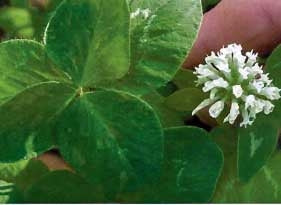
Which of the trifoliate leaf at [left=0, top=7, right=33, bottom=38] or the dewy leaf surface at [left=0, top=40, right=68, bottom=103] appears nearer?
the dewy leaf surface at [left=0, top=40, right=68, bottom=103]

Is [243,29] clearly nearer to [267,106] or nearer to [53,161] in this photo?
[267,106]

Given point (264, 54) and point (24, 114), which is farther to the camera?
point (264, 54)

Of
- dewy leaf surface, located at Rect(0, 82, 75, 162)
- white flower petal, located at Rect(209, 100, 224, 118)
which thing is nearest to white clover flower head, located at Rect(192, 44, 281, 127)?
white flower petal, located at Rect(209, 100, 224, 118)

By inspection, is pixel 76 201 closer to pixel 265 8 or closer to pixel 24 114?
pixel 24 114

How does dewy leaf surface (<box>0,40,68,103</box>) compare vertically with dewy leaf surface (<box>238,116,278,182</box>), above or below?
above

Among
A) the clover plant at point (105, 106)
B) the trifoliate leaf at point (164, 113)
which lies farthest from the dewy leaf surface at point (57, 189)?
the trifoliate leaf at point (164, 113)

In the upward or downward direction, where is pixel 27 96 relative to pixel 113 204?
upward

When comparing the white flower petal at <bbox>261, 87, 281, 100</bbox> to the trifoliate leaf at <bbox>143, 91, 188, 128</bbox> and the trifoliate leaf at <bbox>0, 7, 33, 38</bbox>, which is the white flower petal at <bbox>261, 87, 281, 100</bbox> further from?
the trifoliate leaf at <bbox>0, 7, 33, 38</bbox>

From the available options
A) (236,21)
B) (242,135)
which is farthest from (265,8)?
(242,135)
